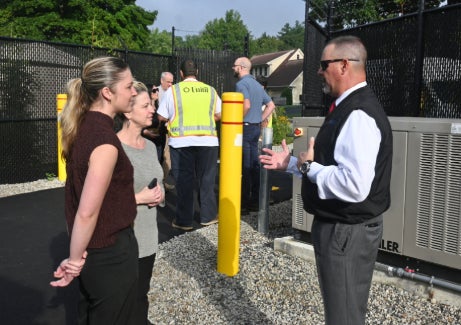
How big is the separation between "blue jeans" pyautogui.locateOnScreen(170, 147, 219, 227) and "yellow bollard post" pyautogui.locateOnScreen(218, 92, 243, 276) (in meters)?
1.54

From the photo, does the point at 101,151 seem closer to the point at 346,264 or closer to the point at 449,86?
the point at 346,264

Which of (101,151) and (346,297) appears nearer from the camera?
(101,151)

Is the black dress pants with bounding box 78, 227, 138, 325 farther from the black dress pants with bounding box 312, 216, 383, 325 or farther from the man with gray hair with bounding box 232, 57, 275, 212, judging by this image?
the man with gray hair with bounding box 232, 57, 275, 212

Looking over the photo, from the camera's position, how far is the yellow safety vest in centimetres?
629

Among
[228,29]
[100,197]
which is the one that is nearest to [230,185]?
[100,197]

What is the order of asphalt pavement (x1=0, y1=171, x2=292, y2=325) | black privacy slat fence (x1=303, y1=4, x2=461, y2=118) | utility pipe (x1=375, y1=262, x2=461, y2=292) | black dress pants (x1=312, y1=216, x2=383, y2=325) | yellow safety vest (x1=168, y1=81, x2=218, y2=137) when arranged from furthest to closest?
1. yellow safety vest (x1=168, y1=81, x2=218, y2=137)
2. black privacy slat fence (x1=303, y1=4, x2=461, y2=118)
3. asphalt pavement (x1=0, y1=171, x2=292, y2=325)
4. utility pipe (x1=375, y1=262, x2=461, y2=292)
5. black dress pants (x1=312, y1=216, x2=383, y2=325)

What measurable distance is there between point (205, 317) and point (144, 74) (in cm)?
905

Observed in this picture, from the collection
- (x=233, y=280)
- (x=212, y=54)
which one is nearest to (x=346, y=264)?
(x=233, y=280)

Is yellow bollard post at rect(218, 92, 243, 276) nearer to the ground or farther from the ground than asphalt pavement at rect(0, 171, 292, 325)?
farther from the ground

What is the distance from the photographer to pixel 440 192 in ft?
12.6

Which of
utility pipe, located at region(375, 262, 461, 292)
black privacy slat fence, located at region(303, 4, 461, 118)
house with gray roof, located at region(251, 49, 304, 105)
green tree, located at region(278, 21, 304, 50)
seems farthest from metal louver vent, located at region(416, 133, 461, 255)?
green tree, located at region(278, 21, 304, 50)

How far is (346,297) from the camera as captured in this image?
2557 millimetres

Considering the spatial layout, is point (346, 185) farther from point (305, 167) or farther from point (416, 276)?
point (416, 276)

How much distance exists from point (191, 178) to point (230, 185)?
1647mm
